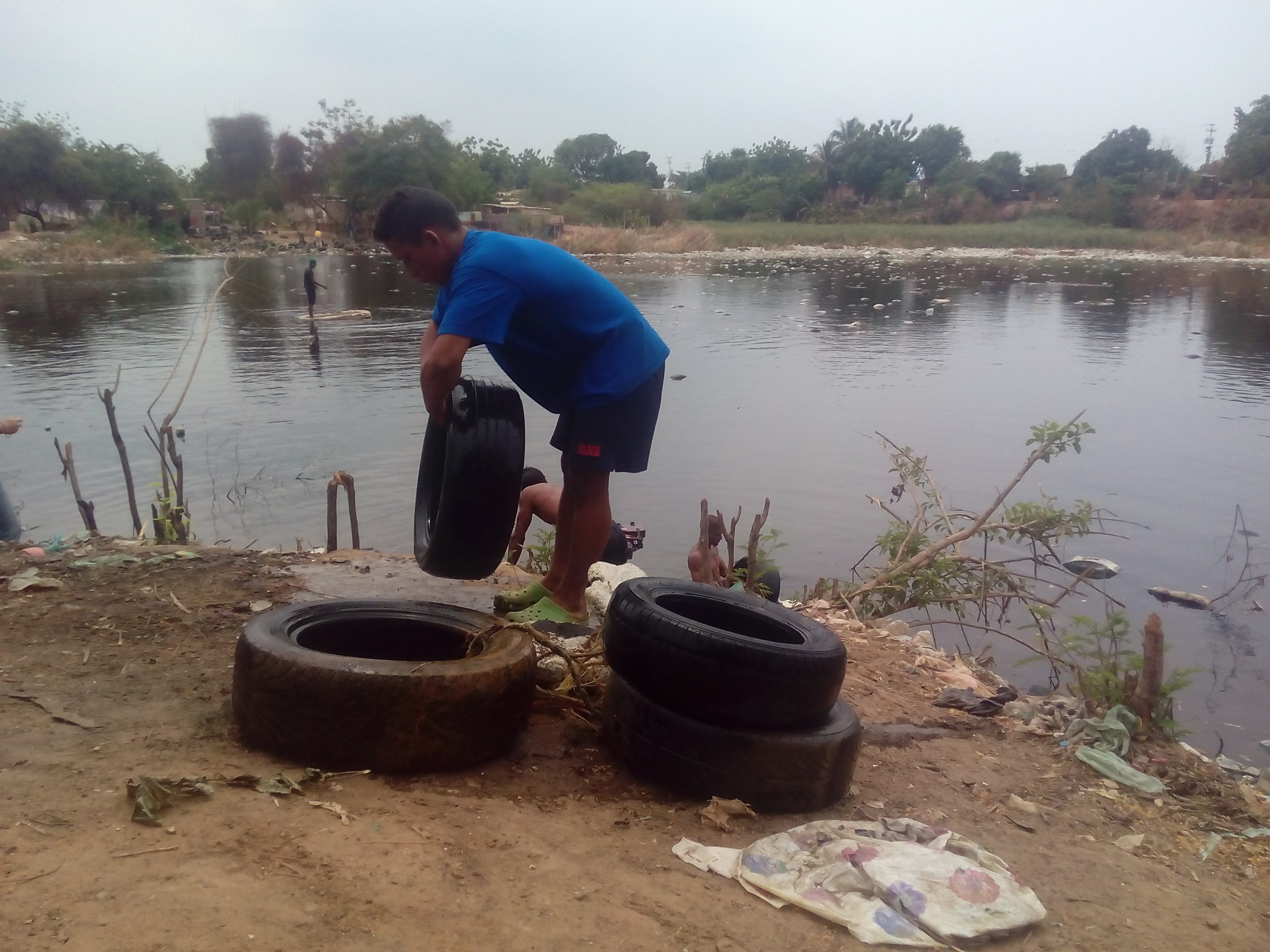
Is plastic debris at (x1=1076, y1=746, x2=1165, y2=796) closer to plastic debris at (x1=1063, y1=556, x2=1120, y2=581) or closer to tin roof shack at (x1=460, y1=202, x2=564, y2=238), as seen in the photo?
plastic debris at (x1=1063, y1=556, x2=1120, y2=581)

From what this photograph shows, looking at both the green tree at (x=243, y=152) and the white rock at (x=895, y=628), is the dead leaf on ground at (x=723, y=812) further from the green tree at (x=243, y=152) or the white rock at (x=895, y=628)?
the green tree at (x=243, y=152)

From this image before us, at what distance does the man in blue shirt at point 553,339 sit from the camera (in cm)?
349

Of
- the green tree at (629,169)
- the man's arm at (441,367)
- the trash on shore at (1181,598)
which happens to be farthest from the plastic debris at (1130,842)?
the green tree at (629,169)

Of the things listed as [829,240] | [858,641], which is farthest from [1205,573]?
[829,240]

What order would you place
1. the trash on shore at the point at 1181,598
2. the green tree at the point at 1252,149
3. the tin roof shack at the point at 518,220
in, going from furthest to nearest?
1. the green tree at the point at 1252,149
2. the tin roof shack at the point at 518,220
3. the trash on shore at the point at 1181,598

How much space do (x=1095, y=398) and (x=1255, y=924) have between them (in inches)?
499

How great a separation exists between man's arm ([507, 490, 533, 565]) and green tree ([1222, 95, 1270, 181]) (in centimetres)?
7228

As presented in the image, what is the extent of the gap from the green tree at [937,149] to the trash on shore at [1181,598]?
86.1 metres

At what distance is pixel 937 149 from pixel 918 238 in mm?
29418

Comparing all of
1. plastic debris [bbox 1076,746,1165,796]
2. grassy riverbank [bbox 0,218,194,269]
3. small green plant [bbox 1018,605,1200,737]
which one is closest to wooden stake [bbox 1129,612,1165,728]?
small green plant [bbox 1018,605,1200,737]

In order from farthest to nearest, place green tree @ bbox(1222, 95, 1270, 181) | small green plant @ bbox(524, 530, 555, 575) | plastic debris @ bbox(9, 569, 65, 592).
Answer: green tree @ bbox(1222, 95, 1270, 181) < small green plant @ bbox(524, 530, 555, 575) < plastic debris @ bbox(9, 569, 65, 592)

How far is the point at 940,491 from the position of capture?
9148 millimetres

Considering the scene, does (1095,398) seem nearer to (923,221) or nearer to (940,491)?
(940,491)

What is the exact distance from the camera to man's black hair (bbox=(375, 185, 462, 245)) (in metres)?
3.56
